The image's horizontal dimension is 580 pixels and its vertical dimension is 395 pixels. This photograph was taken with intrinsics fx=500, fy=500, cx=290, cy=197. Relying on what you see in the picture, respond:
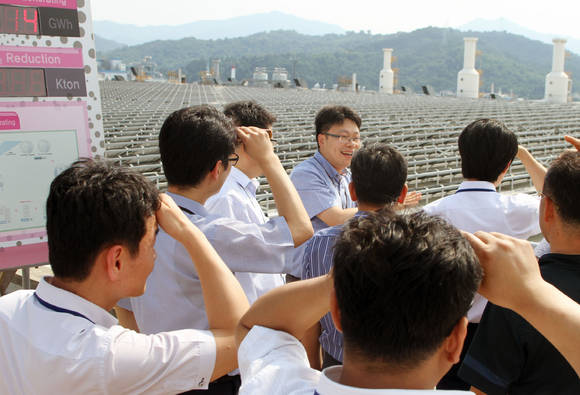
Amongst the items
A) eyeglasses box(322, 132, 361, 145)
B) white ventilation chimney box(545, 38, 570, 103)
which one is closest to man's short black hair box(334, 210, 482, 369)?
eyeglasses box(322, 132, 361, 145)

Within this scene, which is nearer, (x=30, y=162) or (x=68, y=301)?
(x=68, y=301)

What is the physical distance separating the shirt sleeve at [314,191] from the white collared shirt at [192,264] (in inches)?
42.2

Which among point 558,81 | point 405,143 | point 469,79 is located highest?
point 469,79

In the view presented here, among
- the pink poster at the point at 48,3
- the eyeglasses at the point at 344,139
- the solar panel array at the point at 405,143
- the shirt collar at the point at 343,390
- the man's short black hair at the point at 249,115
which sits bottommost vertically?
the solar panel array at the point at 405,143

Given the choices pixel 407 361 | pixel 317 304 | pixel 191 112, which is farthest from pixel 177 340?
pixel 191 112

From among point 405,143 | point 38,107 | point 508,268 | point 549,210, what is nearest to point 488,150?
point 549,210

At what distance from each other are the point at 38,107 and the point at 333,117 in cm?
159

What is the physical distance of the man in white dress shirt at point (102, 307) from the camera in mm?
1075

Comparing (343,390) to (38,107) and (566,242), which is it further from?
(38,107)

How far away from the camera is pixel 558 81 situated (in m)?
29.8

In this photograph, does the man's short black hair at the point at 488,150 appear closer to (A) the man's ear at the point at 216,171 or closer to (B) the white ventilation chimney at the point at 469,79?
(A) the man's ear at the point at 216,171

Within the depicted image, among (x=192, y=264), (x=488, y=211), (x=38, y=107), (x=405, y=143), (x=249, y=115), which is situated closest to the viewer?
(x=192, y=264)

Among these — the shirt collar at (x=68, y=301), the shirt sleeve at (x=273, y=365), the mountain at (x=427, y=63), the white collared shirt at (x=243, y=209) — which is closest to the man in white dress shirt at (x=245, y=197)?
the white collared shirt at (x=243, y=209)

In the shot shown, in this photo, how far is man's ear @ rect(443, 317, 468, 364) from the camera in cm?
81
